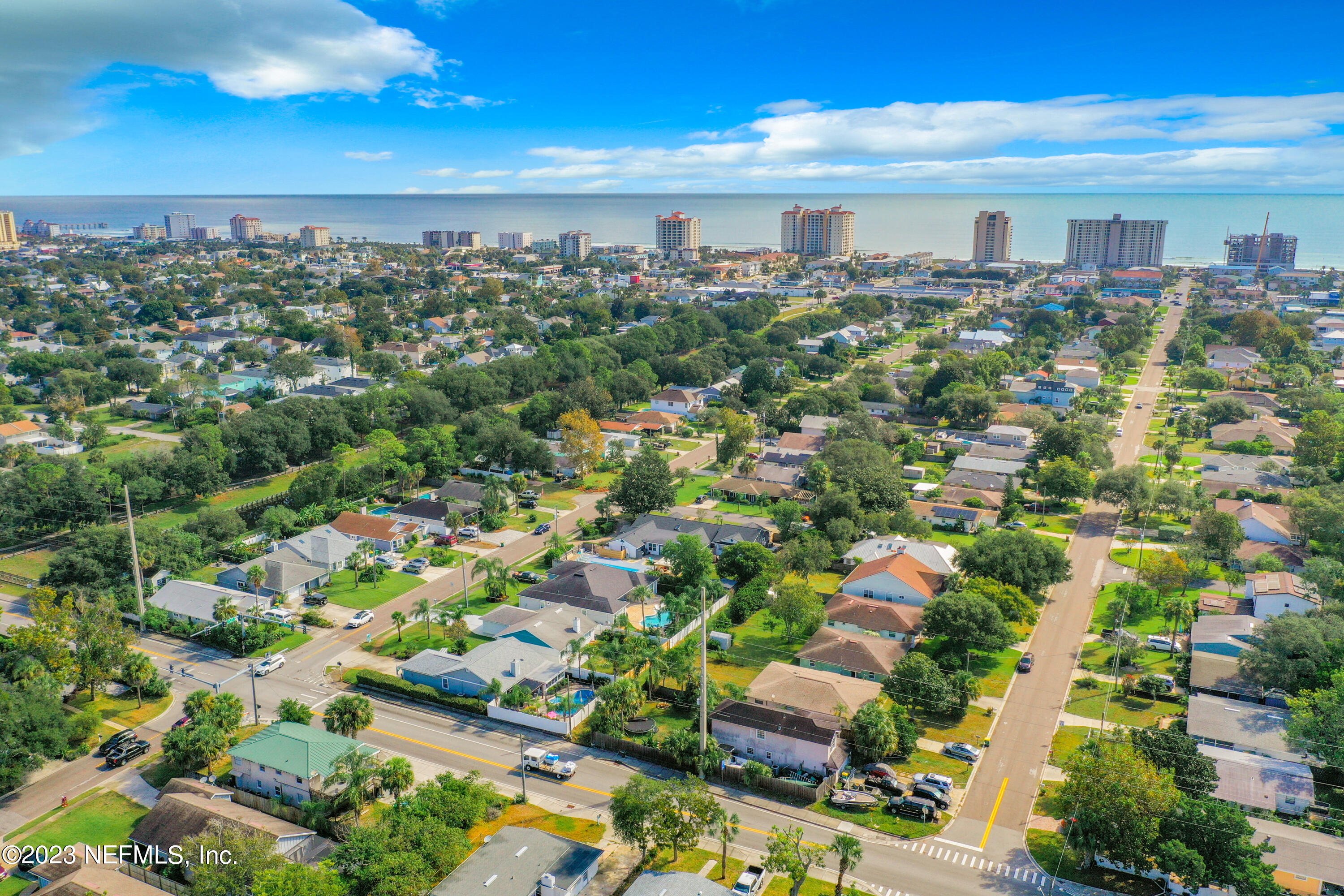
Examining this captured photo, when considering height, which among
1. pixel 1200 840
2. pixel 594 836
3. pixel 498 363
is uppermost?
pixel 498 363

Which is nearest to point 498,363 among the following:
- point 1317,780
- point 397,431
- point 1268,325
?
point 397,431

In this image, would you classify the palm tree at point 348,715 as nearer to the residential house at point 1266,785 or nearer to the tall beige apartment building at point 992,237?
the residential house at point 1266,785

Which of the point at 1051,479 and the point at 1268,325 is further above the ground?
the point at 1268,325

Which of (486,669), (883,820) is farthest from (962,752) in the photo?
(486,669)

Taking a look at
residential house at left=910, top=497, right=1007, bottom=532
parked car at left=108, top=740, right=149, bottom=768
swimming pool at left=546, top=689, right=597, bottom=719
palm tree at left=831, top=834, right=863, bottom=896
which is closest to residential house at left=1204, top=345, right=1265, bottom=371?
residential house at left=910, top=497, right=1007, bottom=532

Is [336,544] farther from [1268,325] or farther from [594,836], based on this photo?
[1268,325]

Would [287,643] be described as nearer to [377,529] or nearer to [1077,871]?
[377,529]

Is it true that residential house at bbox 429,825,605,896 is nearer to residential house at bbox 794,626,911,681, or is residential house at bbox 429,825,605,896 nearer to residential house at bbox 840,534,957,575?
residential house at bbox 794,626,911,681

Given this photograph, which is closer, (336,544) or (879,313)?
(336,544)
